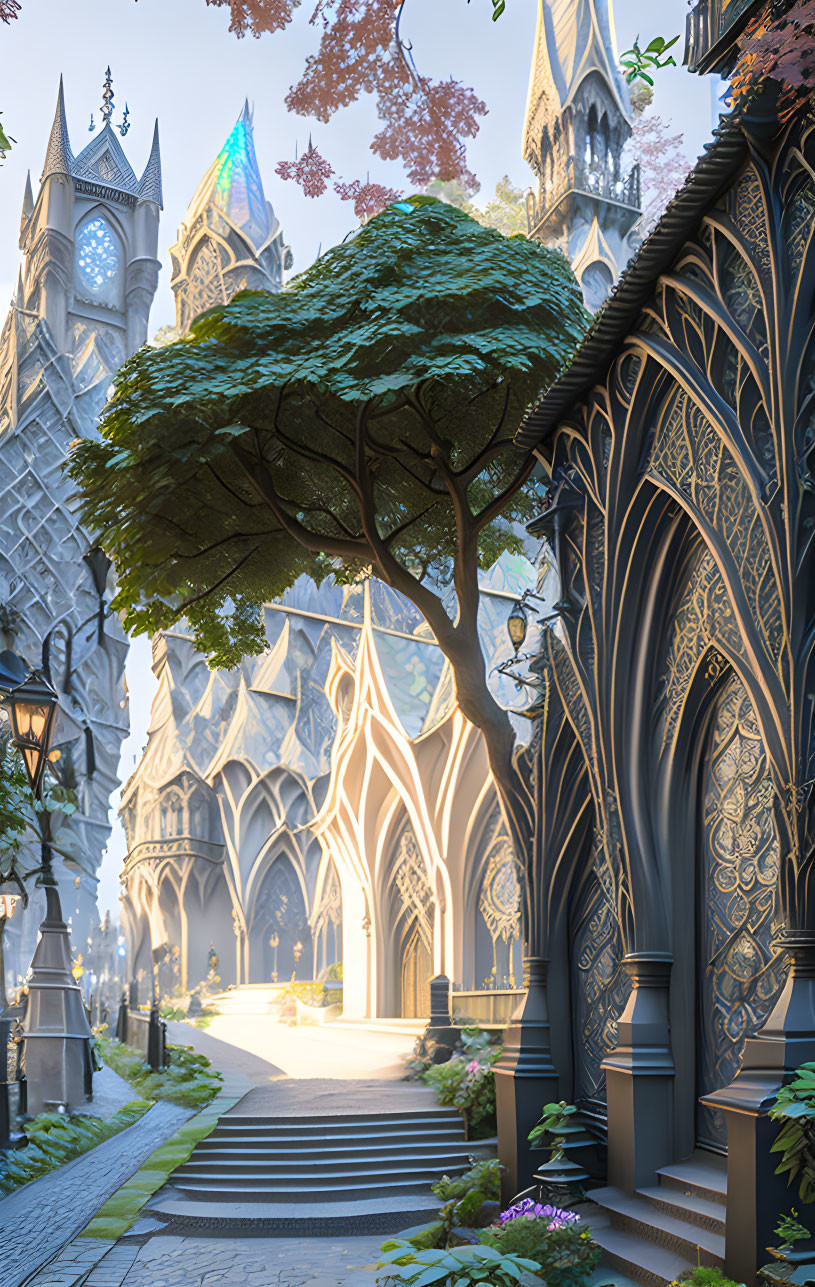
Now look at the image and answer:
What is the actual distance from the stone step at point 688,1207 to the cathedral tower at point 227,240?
57.4m

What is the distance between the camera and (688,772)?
327 inches

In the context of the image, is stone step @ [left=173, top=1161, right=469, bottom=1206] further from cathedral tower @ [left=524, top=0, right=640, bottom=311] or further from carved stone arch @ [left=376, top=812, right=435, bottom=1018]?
cathedral tower @ [left=524, top=0, right=640, bottom=311]

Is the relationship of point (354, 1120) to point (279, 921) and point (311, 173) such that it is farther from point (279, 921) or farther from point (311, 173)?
point (279, 921)

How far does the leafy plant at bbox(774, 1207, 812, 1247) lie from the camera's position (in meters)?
5.31

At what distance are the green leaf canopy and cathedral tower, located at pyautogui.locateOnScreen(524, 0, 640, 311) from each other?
968 inches

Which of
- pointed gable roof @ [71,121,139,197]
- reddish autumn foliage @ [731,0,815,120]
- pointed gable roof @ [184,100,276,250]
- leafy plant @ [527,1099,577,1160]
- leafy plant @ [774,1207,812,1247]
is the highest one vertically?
pointed gable roof @ [184,100,276,250]

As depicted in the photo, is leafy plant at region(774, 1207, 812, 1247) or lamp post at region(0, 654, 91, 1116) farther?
lamp post at region(0, 654, 91, 1116)

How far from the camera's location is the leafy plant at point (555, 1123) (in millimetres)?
9102

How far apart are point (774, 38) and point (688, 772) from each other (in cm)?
481

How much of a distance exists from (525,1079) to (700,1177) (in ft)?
9.36

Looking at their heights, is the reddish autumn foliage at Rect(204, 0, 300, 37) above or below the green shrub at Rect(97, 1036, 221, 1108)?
above

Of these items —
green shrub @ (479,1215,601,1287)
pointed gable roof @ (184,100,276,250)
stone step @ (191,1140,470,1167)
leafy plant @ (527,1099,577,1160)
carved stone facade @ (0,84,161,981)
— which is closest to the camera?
green shrub @ (479,1215,601,1287)

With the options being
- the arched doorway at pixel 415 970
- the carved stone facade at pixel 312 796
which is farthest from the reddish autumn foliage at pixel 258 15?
the arched doorway at pixel 415 970

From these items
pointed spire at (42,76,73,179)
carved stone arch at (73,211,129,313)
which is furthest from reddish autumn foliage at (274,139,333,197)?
pointed spire at (42,76,73,179)
